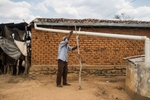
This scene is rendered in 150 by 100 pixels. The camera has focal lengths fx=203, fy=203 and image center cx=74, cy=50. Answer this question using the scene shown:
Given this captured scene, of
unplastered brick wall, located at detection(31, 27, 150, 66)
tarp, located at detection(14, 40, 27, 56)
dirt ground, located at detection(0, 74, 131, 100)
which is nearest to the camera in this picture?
dirt ground, located at detection(0, 74, 131, 100)

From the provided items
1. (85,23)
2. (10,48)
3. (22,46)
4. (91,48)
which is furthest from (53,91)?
(10,48)

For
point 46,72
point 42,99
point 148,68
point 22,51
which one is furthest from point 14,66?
point 148,68

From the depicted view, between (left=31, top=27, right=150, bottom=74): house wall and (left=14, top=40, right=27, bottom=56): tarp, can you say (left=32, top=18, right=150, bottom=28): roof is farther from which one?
(left=14, top=40, right=27, bottom=56): tarp

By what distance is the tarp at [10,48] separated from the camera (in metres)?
9.18

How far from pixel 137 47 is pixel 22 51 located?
204 inches

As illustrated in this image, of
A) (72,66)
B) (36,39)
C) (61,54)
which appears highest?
(36,39)

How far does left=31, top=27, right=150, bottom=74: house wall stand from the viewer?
8625 mm

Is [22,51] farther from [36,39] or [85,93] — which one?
[85,93]

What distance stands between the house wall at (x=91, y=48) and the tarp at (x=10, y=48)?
1.00 metres

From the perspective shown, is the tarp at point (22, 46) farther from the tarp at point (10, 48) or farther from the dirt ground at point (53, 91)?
the dirt ground at point (53, 91)

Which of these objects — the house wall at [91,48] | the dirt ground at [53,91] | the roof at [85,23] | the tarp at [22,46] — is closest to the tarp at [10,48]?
the tarp at [22,46]

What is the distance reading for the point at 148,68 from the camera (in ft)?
16.4

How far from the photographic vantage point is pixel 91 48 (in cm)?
885

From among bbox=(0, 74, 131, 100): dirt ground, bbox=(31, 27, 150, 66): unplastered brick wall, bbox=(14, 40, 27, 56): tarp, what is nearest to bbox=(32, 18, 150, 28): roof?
bbox=(31, 27, 150, 66): unplastered brick wall
